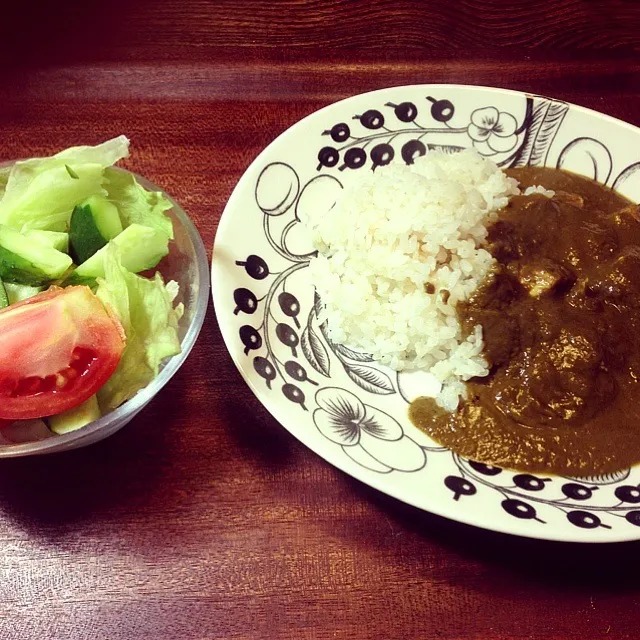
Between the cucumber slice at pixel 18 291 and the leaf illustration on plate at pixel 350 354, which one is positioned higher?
the cucumber slice at pixel 18 291

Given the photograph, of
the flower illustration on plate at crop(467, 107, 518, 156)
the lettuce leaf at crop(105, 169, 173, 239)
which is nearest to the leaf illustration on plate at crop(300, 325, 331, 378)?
the lettuce leaf at crop(105, 169, 173, 239)

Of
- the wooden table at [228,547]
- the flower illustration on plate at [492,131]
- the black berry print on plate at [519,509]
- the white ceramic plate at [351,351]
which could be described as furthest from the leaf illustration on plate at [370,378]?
the flower illustration on plate at [492,131]

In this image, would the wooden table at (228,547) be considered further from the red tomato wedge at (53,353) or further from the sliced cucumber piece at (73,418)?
the red tomato wedge at (53,353)

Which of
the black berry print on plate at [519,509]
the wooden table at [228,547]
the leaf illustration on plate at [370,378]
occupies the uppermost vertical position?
the leaf illustration on plate at [370,378]

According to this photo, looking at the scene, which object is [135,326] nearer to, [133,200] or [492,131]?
[133,200]

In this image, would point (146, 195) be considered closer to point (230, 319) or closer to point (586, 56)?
point (230, 319)

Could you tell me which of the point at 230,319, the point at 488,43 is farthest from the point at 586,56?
the point at 230,319
